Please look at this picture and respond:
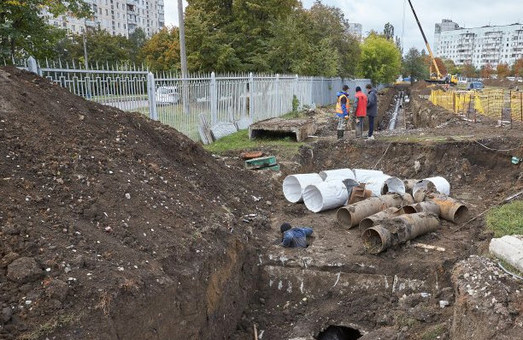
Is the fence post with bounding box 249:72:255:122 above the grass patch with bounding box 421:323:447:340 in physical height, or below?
above

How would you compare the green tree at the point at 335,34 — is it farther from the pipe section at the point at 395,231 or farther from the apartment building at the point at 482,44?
the apartment building at the point at 482,44

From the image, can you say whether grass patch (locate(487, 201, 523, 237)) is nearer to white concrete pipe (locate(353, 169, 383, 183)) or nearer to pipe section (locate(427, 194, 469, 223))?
pipe section (locate(427, 194, 469, 223))

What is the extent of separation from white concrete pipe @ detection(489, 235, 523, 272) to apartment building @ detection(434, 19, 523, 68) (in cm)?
13422

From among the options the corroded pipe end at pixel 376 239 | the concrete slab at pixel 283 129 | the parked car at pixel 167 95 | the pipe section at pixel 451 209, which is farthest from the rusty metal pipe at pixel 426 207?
the parked car at pixel 167 95

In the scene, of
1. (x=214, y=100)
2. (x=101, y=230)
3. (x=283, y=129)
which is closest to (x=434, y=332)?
(x=101, y=230)

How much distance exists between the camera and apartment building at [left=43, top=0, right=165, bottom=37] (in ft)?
204

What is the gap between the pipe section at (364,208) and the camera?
704 cm

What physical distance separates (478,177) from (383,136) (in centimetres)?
336

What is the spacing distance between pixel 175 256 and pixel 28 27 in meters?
7.41

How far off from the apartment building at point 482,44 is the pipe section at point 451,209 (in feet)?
433

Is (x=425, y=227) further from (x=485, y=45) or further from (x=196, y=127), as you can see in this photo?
(x=485, y=45)

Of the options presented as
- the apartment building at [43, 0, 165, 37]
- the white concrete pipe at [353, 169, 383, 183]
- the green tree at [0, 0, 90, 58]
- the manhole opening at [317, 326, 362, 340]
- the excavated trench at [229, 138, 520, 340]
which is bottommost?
the manhole opening at [317, 326, 362, 340]

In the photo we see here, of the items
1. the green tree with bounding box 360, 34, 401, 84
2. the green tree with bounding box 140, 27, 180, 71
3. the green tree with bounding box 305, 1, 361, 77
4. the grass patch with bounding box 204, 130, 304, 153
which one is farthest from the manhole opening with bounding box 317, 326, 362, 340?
the green tree with bounding box 360, 34, 401, 84

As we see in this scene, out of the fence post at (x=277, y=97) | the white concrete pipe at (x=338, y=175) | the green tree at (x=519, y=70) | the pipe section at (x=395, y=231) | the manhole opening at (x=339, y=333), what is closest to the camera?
the manhole opening at (x=339, y=333)
